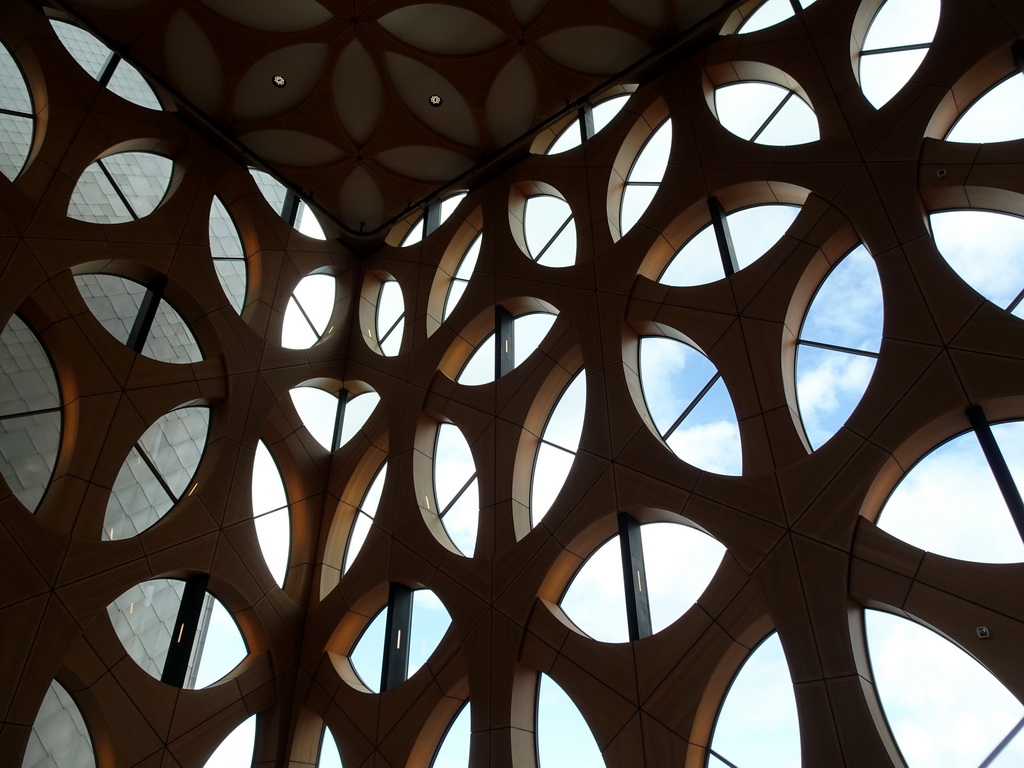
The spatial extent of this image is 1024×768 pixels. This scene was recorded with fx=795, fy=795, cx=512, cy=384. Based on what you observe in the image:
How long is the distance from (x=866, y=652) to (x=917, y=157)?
6.81 meters

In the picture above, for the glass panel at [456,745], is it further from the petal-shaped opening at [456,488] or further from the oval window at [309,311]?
the oval window at [309,311]

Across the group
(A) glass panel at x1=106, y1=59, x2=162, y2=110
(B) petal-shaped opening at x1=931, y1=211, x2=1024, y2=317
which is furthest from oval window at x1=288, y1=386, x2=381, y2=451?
(B) petal-shaped opening at x1=931, y1=211, x2=1024, y2=317

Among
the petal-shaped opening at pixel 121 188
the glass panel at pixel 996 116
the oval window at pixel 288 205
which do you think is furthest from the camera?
the oval window at pixel 288 205

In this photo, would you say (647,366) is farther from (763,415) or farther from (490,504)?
(490,504)

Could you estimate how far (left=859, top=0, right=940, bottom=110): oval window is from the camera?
12.4m

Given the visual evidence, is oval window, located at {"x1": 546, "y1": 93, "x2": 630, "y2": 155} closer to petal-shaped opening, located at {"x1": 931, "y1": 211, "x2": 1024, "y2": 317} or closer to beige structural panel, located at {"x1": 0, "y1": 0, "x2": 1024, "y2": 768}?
beige structural panel, located at {"x1": 0, "y1": 0, "x2": 1024, "y2": 768}

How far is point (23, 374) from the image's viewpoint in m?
13.3

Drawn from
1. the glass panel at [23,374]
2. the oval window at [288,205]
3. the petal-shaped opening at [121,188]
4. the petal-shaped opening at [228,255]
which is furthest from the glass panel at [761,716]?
the oval window at [288,205]

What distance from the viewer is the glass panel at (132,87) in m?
16.9

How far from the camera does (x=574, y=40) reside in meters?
17.1

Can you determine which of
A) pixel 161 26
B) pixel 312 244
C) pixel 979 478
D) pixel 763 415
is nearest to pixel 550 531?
pixel 763 415

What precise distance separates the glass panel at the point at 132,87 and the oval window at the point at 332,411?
7048 mm

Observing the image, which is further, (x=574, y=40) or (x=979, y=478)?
(x=574, y=40)

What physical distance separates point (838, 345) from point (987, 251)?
85.2 inches
